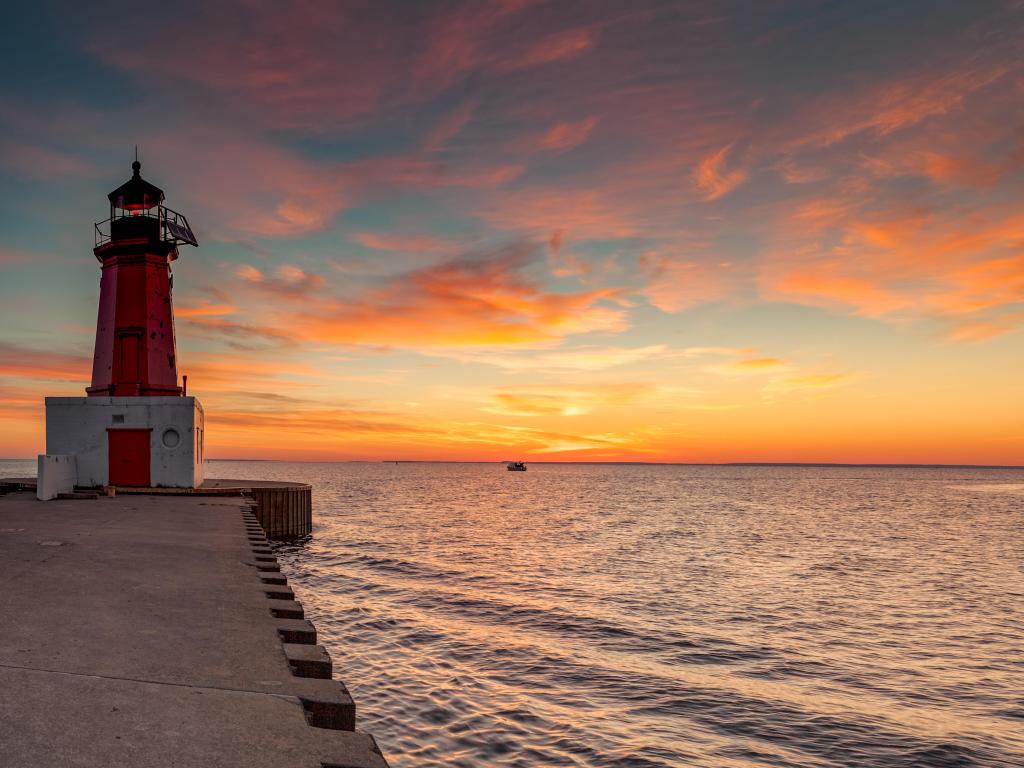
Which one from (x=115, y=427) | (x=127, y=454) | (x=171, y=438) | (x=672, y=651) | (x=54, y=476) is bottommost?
(x=672, y=651)

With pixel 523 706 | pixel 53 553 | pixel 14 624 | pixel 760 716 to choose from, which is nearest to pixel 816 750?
pixel 760 716

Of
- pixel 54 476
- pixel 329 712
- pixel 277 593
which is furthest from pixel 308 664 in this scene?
pixel 54 476

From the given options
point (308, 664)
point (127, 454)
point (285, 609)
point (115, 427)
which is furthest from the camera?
point (127, 454)

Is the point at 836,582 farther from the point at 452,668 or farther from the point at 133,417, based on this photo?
the point at 133,417

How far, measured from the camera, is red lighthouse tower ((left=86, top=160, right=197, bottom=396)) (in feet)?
88.8

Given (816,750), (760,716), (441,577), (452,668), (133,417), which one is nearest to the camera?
(816,750)

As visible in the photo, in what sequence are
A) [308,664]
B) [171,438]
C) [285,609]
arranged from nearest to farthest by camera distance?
[308,664]
[285,609]
[171,438]

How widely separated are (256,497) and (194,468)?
3643 millimetres

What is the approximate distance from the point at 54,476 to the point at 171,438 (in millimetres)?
4202

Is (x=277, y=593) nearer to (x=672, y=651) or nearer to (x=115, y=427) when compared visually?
(x=672, y=651)

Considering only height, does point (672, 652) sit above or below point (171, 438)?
below

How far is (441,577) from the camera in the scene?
23.5 m

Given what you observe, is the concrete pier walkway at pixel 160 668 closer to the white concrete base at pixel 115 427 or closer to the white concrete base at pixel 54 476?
the white concrete base at pixel 54 476

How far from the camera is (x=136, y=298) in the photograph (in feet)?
89.0
